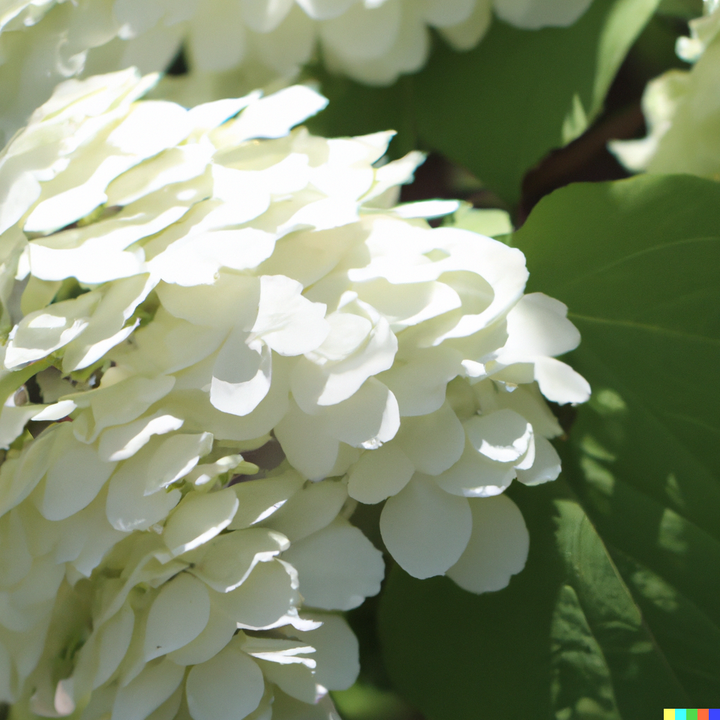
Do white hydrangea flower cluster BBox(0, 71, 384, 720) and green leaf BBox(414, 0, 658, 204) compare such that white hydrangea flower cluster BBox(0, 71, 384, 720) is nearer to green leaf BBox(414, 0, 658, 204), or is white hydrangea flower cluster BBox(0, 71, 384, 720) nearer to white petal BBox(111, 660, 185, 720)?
white petal BBox(111, 660, 185, 720)

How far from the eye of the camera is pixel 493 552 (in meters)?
0.23

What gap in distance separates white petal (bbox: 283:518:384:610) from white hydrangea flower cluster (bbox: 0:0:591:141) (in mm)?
186

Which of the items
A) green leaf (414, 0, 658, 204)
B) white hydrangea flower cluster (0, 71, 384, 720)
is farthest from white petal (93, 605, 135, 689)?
green leaf (414, 0, 658, 204)

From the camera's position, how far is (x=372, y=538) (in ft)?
0.86

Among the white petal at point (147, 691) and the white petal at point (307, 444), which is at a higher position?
the white petal at point (307, 444)

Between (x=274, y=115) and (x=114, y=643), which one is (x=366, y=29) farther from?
(x=114, y=643)

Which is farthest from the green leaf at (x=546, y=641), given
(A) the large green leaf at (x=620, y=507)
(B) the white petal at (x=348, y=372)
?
(B) the white petal at (x=348, y=372)

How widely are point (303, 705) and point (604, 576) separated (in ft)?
0.36

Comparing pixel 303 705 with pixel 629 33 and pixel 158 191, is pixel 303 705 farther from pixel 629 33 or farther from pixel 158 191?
pixel 629 33

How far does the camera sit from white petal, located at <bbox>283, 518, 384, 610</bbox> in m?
0.21

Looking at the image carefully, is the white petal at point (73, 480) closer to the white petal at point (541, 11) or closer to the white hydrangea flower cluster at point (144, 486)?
the white hydrangea flower cluster at point (144, 486)

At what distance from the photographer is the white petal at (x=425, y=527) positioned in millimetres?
210

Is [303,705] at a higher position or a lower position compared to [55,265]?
lower

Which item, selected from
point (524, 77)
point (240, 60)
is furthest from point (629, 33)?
point (240, 60)
